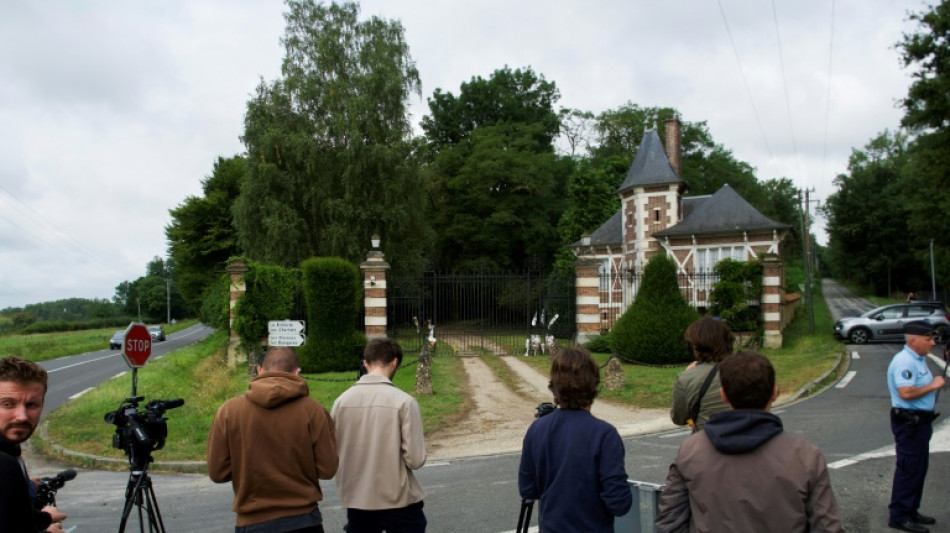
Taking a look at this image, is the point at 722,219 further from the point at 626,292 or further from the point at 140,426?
the point at 140,426

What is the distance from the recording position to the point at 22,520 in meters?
2.26

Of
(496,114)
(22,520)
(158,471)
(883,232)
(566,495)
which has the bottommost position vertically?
(158,471)

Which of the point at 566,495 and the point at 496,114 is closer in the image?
the point at 566,495

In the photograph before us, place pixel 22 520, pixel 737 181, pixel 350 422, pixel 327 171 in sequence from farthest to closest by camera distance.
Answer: pixel 737 181
pixel 327 171
pixel 350 422
pixel 22 520

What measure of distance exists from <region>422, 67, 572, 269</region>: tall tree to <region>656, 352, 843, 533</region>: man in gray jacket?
39.4 metres

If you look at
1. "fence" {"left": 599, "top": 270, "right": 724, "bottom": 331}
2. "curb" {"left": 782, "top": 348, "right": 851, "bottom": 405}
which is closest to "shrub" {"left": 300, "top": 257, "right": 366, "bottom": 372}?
"curb" {"left": 782, "top": 348, "right": 851, "bottom": 405}

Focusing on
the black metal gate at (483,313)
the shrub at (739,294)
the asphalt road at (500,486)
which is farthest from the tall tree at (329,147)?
the asphalt road at (500,486)

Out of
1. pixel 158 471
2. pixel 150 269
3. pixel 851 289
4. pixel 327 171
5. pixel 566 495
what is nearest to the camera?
pixel 566 495

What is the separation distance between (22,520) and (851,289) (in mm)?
79255

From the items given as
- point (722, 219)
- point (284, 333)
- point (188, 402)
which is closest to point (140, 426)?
point (284, 333)

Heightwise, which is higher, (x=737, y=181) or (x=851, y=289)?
(x=737, y=181)

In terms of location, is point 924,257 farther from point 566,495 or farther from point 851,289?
point 566,495

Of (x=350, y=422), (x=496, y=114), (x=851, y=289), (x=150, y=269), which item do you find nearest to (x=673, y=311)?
(x=350, y=422)

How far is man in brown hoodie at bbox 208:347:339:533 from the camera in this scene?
3646 millimetres
